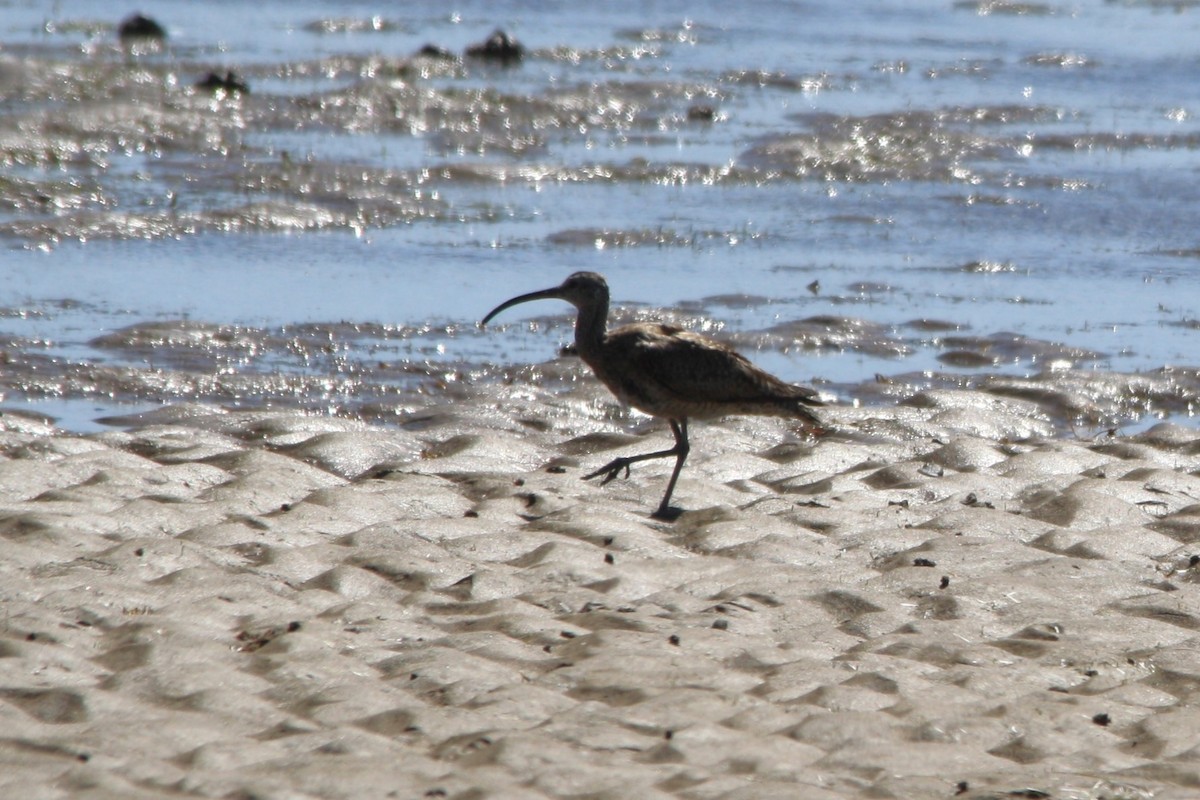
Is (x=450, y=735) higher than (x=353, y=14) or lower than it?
lower

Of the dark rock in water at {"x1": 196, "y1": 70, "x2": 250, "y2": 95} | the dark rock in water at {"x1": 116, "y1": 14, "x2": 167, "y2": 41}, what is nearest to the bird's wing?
the dark rock in water at {"x1": 196, "y1": 70, "x2": 250, "y2": 95}

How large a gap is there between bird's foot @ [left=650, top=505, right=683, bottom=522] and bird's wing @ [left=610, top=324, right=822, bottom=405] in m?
0.67

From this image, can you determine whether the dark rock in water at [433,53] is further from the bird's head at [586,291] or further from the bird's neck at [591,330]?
the bird's neck at [591,330]

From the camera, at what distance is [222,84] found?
851 inches

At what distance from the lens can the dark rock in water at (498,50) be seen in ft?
84.5

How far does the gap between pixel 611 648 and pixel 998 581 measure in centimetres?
173

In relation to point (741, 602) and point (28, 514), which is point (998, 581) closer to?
point (741, 602)

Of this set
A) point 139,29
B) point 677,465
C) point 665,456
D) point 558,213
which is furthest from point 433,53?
point 677,465

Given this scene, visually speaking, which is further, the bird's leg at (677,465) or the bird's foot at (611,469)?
the bird's foot at (611,469)

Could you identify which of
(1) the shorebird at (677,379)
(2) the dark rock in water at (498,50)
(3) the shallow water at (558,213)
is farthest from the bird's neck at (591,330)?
(2) the dark rock in water at (498,50)

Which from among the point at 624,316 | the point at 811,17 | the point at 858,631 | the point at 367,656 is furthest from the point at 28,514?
the point at 811,17

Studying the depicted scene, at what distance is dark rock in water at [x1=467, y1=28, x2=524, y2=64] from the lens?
84.5 ft

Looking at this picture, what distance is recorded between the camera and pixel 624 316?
12883 millimetres

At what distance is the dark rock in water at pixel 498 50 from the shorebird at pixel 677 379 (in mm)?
17185
